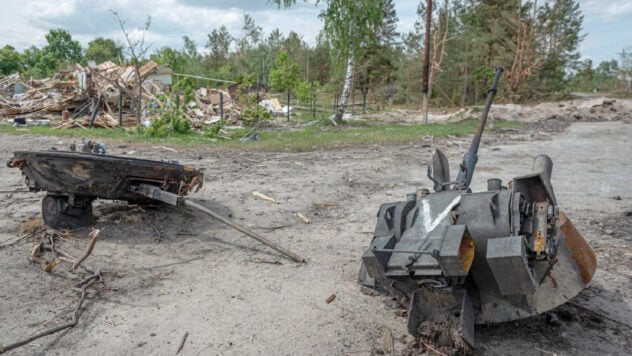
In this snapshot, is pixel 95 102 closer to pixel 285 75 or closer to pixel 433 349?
pixel 285 75

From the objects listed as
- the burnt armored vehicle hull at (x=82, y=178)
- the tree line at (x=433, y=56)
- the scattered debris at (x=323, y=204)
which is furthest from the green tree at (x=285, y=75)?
the burnt armored vehicle hull at (x=82, y=178)

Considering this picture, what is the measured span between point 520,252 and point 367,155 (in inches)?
365

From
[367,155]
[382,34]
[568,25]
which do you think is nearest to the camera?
[367,155]

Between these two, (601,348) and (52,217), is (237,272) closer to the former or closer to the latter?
(52,217)

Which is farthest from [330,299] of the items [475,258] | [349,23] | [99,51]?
[99,51]

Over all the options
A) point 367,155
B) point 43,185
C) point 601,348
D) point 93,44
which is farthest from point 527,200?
point 93,44

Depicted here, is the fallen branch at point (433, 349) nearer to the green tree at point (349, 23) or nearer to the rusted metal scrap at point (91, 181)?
the rusted metal scrap at point (91, 181)

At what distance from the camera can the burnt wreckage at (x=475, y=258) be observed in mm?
2684

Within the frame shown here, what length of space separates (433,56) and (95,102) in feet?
58.0

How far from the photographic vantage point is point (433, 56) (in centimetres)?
2789

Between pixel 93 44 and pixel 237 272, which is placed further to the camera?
pixel 93 44

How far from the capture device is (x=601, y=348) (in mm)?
3182

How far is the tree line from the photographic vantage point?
2245 cm

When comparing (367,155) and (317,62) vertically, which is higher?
(317,62)
